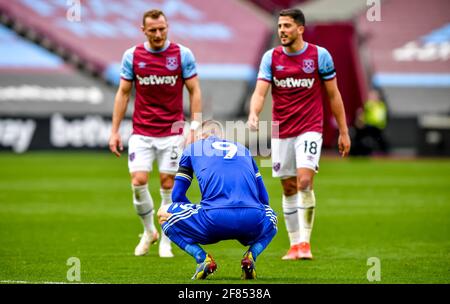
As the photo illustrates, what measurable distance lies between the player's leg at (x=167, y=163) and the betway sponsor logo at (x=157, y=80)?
0.62m

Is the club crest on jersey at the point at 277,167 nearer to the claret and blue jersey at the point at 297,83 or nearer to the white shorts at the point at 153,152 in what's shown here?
the claret and blue jersey at the point at 297,83

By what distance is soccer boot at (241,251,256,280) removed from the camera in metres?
8.33

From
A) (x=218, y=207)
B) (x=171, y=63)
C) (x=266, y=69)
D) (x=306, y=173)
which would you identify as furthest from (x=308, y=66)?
(x=218, y=207)

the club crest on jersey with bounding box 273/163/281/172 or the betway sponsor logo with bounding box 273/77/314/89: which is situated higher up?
the betway sponsor logo with bounding box 273/77/314/89

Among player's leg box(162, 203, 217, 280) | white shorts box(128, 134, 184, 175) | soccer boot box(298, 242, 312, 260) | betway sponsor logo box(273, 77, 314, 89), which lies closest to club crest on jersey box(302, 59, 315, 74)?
betway sponsor logo box(273, 77, 314, 89)

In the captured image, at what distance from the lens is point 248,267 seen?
27.3 feet

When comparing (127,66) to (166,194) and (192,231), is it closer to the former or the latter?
(166,194)

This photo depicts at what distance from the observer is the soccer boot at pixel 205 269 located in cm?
825

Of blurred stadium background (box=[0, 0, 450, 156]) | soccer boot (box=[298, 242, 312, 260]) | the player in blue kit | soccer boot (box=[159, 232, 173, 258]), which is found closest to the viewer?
the player in blue kit

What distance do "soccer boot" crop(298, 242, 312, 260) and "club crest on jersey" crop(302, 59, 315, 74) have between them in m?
1.81

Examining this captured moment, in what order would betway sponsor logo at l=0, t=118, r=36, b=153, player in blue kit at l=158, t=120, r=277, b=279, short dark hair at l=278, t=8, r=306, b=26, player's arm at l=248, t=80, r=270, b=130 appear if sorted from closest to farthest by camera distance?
1. player in blue kit at l=158, t=120, r=277, b=279
2. player's arm at l=248, t=80, r=270, b=130
3. short dark hair at l=278, t=8, r=306, b=26
4. betway sponsor logo at l=0, t=118, r=36, b=153

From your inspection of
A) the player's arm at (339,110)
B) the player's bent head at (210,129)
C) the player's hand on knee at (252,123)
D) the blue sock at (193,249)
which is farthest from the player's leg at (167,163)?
the blue sock at (193,249)

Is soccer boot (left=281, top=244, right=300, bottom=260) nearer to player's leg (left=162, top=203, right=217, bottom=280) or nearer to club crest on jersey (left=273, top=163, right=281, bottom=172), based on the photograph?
club crest on jersey (left=273, top=163, right=281, bottom=172)
